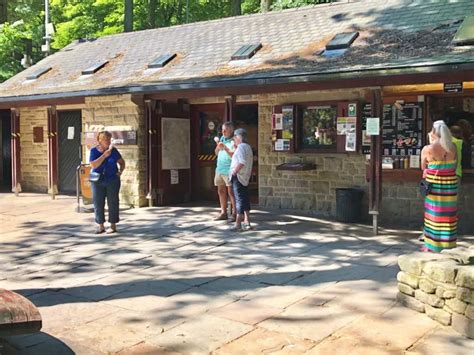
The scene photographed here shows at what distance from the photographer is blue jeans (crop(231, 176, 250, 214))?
8746 mm

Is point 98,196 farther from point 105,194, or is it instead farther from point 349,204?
point 349,204

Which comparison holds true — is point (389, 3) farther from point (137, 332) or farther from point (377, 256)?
point (137, 332)

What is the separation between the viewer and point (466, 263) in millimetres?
5109

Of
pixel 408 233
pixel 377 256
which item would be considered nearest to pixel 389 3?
pixel 408 233

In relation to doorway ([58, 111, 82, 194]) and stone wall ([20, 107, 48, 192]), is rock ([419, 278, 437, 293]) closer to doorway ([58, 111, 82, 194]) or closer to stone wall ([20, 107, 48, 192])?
doorway ([58, 111, 82, 194])

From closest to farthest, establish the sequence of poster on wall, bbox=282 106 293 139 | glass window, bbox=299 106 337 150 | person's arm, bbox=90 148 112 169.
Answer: person's arm, bbox=90 148 112 169 < glass window, bbox=299 106 337 150 < poster on wall, bbox=282 106 293 139

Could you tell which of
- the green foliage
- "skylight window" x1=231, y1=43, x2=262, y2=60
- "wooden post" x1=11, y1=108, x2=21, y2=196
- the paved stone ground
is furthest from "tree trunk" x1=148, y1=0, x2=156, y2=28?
the paved stone ground

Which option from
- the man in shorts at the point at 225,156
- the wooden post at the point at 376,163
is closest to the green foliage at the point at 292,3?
the man in shorts at the point at 225,156

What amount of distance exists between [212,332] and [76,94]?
8.64 meters

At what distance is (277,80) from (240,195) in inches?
77.3

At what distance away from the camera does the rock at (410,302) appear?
495 cm

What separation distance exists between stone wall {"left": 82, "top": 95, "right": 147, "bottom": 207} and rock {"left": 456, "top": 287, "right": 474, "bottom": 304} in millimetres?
8411

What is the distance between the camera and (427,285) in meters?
4.88

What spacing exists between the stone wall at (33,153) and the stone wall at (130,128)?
11.4ft
